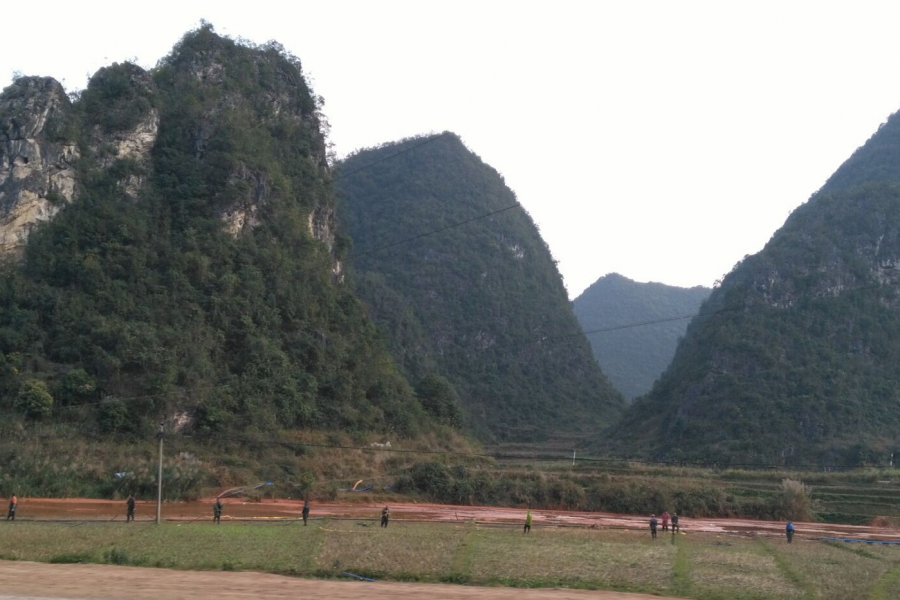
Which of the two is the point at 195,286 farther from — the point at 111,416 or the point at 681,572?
the point at 681,572

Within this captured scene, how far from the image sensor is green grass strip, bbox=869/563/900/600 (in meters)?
17.7

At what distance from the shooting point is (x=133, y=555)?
64.3 feet

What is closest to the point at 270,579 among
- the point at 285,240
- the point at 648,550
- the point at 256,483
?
the point at 648,550

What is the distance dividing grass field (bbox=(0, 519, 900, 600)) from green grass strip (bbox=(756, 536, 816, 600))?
0.09 feet

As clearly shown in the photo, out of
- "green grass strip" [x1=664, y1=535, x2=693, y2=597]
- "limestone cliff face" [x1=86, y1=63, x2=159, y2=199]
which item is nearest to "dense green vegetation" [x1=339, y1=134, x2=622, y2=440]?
"limestone cliff face" [x1=86, y1=63, x2=159, y2=199]

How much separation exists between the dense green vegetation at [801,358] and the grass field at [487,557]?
39.6 metres

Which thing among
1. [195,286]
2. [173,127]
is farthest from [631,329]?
[195,286]

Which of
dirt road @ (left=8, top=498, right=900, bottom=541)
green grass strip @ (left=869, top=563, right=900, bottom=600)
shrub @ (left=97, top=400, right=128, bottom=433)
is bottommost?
dirt road @ (left=8, top=498, right=900, bottom=541)

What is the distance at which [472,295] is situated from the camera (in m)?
106

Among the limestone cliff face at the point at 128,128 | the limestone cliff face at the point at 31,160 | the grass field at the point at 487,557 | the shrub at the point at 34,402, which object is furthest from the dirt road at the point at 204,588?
the limestone cliff face at the point at 128,128

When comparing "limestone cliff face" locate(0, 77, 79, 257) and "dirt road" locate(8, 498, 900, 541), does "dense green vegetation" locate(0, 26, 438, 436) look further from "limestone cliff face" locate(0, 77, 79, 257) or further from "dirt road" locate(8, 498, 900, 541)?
"dirt road" locate(8, 498, 900, 541)

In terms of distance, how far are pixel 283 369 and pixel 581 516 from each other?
19177 millimetres

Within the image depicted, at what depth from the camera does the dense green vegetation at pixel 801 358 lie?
217ft

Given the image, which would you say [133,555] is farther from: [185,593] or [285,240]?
[285,240]
